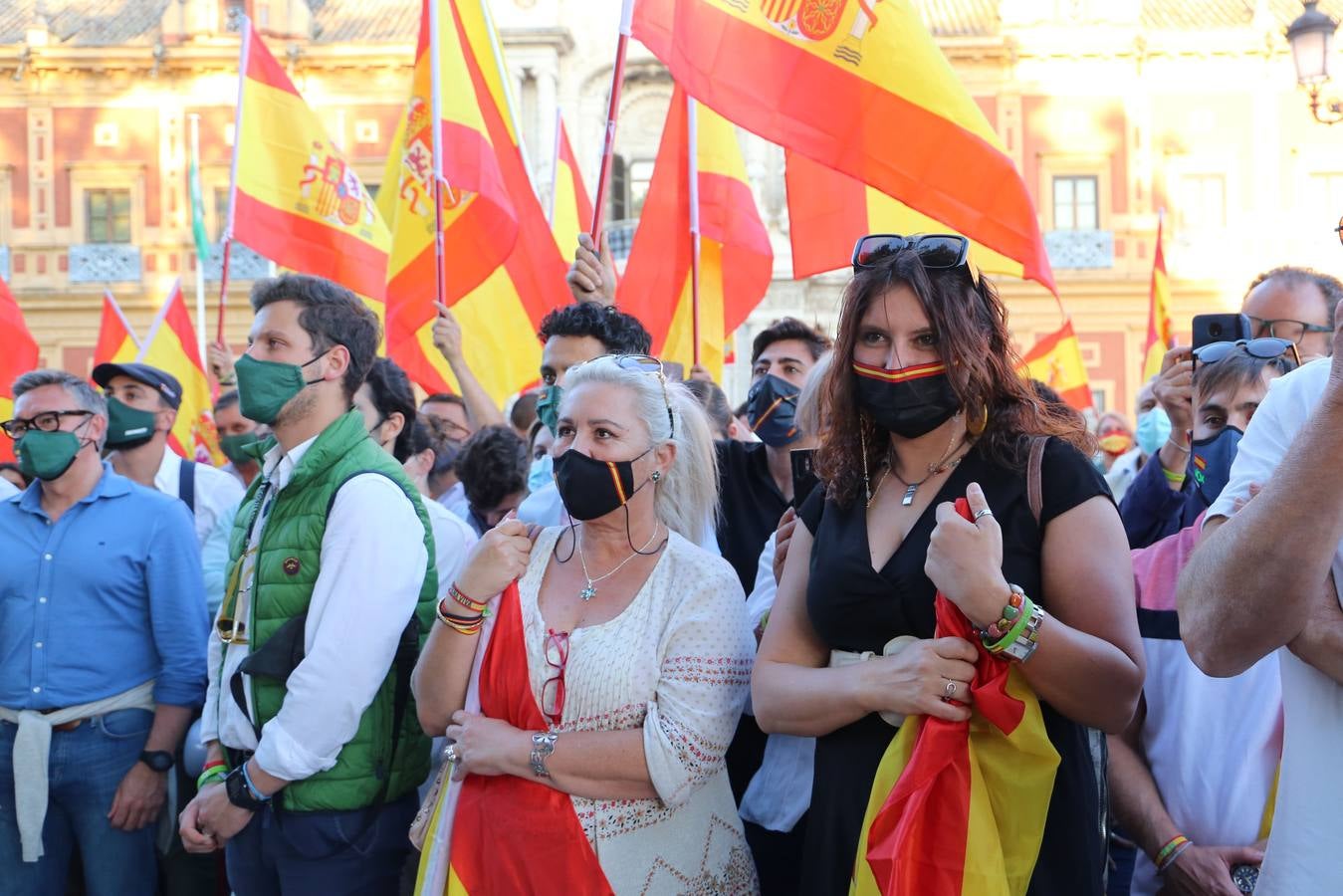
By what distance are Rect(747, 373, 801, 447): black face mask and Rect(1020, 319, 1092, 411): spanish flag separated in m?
9.21

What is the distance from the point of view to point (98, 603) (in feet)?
13.8

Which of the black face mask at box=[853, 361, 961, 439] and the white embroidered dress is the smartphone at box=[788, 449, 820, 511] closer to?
the white embroidered dress

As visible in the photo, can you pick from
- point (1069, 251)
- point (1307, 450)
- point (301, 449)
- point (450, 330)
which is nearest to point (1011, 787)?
point (1307, 450)

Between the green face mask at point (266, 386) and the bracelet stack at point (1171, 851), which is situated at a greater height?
the green face mask at point (266, 386)

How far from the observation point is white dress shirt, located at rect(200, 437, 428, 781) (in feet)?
10.1

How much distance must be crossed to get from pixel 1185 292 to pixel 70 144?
2078 centimetres

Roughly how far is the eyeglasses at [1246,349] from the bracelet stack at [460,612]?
189 centimetres

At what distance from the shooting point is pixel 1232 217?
81.2ft

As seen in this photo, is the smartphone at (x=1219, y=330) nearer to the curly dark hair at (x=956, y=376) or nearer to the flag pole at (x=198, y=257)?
the curly dark hair at (x=956, y=376)

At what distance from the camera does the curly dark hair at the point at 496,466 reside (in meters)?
→ 4.81

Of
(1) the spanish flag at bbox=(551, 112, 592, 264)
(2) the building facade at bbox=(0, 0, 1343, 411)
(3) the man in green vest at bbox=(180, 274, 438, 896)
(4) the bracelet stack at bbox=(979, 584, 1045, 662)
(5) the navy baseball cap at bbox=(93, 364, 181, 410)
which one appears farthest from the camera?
(2) the building facade at bbox=(0, 0, 1343, 411)

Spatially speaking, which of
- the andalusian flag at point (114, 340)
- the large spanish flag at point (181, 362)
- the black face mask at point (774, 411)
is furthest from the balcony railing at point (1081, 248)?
the black face mask at point (774, 411)

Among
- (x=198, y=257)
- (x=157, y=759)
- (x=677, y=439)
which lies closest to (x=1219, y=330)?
(x=677, y=439)

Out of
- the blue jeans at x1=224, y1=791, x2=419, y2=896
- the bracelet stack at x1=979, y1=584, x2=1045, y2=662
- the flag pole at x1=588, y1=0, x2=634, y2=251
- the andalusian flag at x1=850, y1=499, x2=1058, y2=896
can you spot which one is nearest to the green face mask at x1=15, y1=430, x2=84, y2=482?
the blue jeans at x1=224, y1=791, x2=419, y2=896
